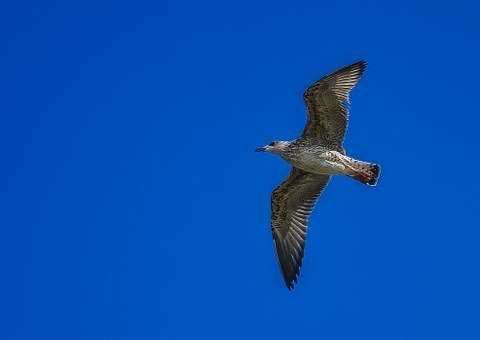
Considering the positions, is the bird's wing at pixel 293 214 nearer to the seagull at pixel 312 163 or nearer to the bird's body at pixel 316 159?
the seagull at pixel 312 163

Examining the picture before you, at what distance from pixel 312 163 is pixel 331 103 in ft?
3.75

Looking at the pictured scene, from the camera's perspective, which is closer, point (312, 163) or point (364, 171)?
point (364, 171)

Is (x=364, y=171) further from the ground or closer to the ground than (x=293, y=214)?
closer to the ground

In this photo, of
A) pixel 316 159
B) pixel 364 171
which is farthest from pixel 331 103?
pixel 364 171

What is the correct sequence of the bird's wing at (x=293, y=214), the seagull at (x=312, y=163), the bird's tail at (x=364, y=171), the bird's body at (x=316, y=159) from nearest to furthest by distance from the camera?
the bird's tail at (x=364, y=171), the seagull at (x=312, y=163), the bird's body at (x=316, y=159), the bird's wing at (x=293, y=214)

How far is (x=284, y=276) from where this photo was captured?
1619 centimetres

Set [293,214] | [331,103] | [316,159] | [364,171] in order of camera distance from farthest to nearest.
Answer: [293,214], [316,159], [331,103], [364,171]

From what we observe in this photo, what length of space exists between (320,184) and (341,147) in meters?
1.42

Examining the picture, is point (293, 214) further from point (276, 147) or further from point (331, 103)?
point (331, 103)

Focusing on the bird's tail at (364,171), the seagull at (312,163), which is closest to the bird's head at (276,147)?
the seagull at (312,163)

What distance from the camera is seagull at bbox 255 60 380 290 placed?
48.6 feet

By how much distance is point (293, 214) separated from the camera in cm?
1656

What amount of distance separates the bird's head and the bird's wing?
741 mm

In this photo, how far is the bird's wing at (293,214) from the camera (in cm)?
1628
